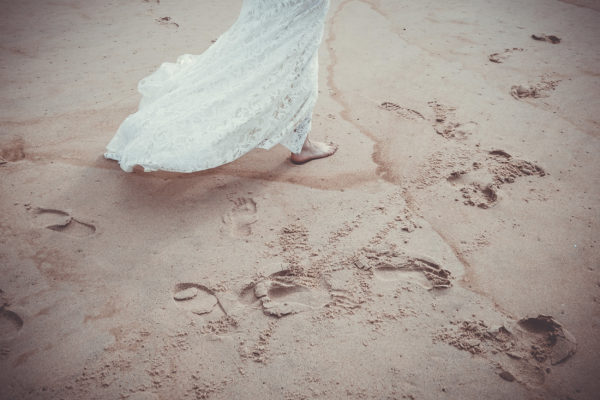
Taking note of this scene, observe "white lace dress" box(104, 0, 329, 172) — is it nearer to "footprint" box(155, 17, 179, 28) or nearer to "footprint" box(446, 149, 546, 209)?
"footprint" box(446, 149, 546, 209)

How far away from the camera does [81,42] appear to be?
10.0ft

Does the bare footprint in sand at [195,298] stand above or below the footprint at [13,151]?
below

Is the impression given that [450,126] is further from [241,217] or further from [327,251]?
[241,217]

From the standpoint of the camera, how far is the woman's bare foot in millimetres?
1863

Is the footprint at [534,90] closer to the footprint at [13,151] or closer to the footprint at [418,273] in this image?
the footprint at [418,273]

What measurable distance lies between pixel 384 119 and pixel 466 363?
61.7 inches

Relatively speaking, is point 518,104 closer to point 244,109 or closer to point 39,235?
point 244,109

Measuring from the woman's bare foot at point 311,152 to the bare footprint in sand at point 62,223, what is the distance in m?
1.06

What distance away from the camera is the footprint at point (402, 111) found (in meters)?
2.21

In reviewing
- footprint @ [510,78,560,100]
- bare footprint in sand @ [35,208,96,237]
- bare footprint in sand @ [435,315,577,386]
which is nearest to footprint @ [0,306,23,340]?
bare footprint in sand @ [35,208,96,237]

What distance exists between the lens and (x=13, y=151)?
72.5 inches

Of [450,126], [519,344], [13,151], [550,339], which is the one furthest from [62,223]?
[450,126]

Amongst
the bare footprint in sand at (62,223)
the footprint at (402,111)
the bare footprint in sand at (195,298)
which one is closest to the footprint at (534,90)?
the footprint at (402,111)

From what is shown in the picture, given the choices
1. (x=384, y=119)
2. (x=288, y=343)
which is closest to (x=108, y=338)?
(x=288, y=343)
